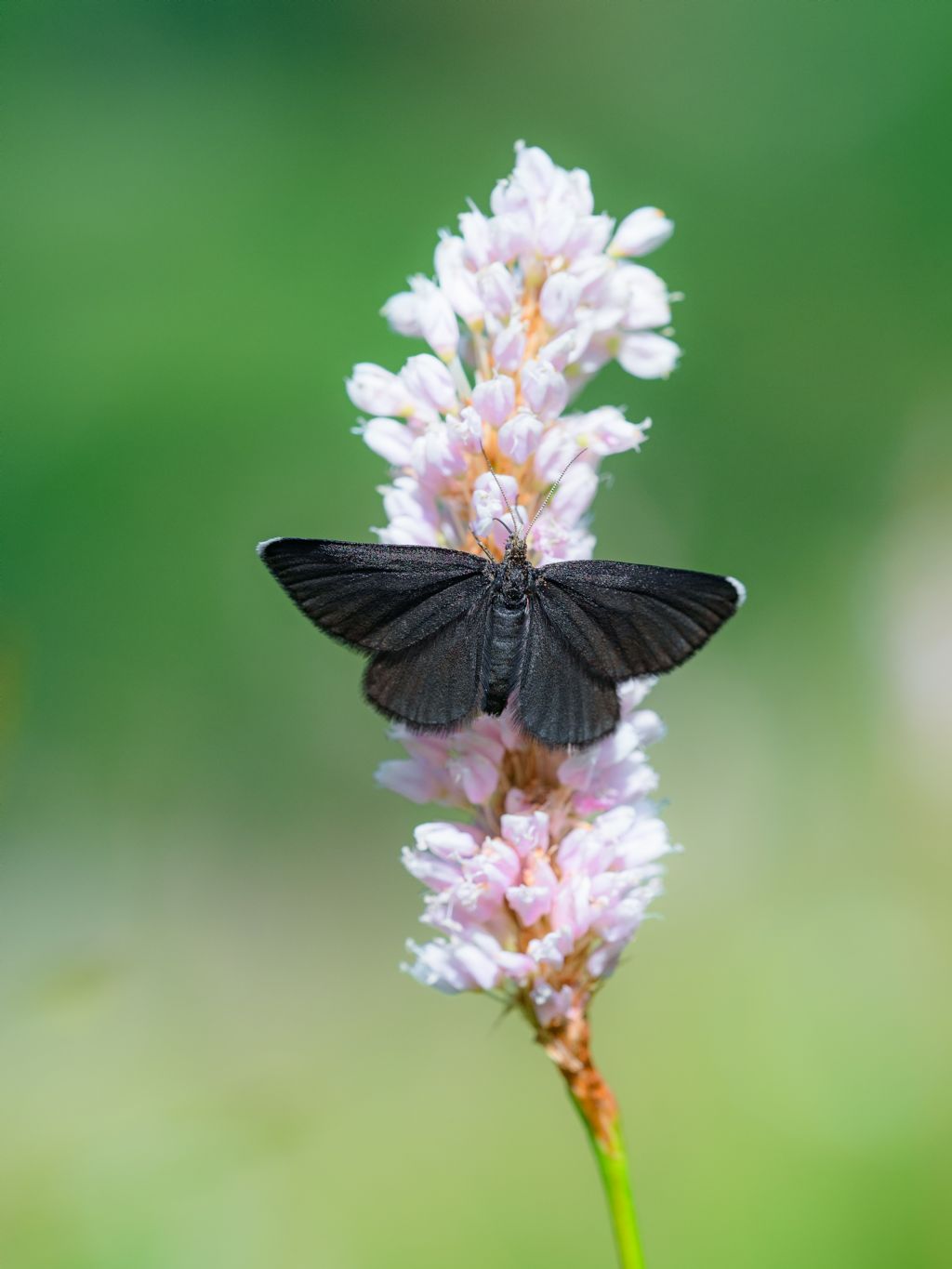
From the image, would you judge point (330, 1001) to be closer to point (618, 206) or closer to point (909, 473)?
point (909, 473)

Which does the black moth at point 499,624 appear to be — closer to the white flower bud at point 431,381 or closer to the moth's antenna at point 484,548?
the moth's antenna at point 484,548

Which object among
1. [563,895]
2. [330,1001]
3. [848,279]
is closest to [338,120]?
[848,279]

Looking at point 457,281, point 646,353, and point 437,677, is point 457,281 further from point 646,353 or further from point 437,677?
point 437,677

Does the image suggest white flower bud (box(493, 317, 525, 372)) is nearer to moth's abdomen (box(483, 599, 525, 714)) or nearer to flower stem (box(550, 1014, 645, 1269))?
moth's abdomen (box(483, 599, 525, 714))

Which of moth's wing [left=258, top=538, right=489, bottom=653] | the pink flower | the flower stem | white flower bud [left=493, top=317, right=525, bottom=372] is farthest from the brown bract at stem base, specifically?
white flower bud [left=493, top=317, right=525, bottom=372]

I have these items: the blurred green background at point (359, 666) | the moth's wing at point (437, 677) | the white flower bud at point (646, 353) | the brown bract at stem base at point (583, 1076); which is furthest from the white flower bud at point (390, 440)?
the blurred green background at point (359, 666)

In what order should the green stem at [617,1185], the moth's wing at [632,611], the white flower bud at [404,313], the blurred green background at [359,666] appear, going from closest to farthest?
the green stem at [617,1185], the moth's wing at [632,611], the white flower bud at [404,313], the blurred green background at [359,666]

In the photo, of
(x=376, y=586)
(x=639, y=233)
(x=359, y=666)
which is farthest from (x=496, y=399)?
(x=359, y=666)
